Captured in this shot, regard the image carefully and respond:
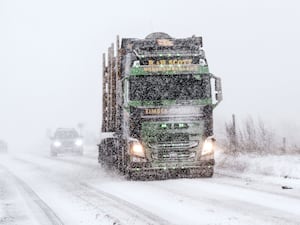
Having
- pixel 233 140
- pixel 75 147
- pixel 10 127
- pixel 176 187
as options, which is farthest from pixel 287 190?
pixel 10 127

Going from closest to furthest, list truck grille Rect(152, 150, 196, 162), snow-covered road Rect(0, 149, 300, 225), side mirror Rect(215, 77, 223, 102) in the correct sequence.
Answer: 1. snow-covered road Rect(0, 149, 300, 225)
2. truck grille Rect(152, 150, 196, 162)
3. side mirror Rect(215, 77, 223, 102)

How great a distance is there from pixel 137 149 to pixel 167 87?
1870 millimetres

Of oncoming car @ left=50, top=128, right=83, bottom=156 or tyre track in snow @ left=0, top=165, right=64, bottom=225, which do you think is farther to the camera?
oncoming car @ left=50, top=128, right=83, bottom=156

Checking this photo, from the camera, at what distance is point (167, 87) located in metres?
15.7

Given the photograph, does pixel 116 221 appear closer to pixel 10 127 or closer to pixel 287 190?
pixel 287 190

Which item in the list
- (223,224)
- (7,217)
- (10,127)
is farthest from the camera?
(10,127)

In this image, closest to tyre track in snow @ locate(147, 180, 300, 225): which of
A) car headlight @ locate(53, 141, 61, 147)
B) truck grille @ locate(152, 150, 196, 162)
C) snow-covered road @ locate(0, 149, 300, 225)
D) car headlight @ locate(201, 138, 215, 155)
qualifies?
snow-covered road @ locate(0, 149, 300, 225)

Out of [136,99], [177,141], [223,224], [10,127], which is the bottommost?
[223,224]


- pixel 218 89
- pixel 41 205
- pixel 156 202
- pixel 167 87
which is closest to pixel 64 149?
pixel 167 87

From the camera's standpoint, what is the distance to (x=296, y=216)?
8.32 m

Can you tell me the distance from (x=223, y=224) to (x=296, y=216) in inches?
48.1

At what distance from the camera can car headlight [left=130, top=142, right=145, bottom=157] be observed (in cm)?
1520

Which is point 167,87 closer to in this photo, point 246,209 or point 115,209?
point 115,209

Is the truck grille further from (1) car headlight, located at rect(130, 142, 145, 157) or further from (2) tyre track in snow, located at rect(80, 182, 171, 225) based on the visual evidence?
(2) tyre track in snow, located at rect(80, 182, 171, 225)
